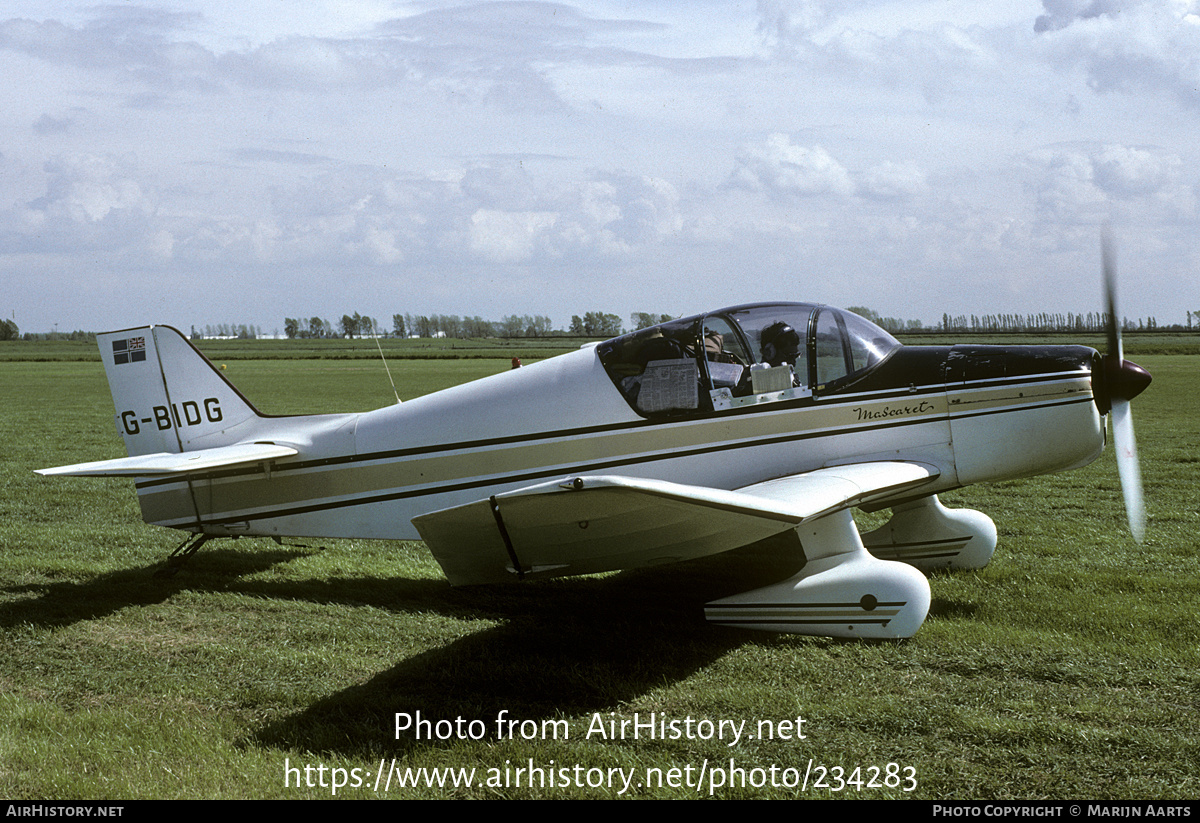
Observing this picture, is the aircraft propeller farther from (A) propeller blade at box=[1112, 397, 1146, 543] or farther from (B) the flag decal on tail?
(B) the flag decal on tail

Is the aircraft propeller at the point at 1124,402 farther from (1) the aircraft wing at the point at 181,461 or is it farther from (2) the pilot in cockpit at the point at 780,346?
(1) the aircraft wing at the point at 181,461

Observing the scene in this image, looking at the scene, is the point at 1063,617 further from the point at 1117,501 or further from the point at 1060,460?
the point at 1117,501

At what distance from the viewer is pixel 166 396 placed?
7.49 meters

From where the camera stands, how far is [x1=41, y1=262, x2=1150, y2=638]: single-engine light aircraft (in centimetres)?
540

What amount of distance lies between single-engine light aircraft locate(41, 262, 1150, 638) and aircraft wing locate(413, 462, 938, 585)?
3 cm

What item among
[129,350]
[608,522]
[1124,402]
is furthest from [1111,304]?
[129,350]

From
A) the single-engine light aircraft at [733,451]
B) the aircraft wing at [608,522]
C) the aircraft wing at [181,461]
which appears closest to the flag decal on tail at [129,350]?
the aircraft wing at [181,461]

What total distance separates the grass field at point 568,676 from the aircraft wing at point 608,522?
2.03ft

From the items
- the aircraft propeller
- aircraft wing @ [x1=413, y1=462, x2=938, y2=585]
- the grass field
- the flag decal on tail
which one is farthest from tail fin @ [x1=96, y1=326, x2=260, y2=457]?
the aircraft propeller

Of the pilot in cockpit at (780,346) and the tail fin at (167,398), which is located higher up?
the tail fin at (167,398)

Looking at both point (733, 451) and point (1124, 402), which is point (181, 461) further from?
point (1124, 402)

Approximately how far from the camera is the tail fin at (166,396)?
295 inches
